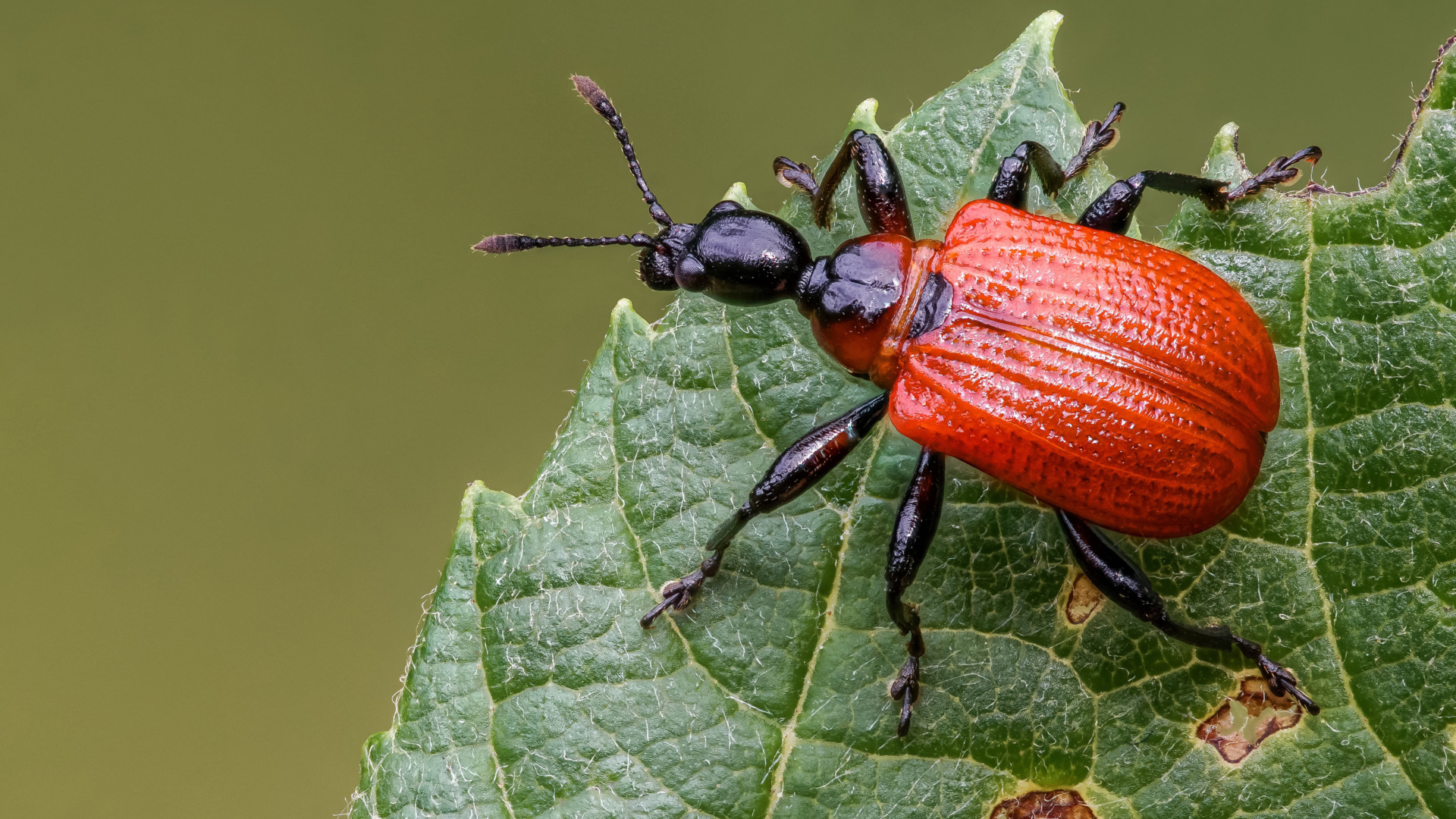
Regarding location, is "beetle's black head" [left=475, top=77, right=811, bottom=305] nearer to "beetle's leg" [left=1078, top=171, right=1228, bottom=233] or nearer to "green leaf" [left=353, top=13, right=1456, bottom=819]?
"green leaf" [left=353, top=13, right=1456, bottom=819]

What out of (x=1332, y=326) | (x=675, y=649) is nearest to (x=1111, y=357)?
(x=1332, y=326)

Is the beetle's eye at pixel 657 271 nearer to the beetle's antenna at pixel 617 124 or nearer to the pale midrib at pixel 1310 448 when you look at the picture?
the beetle's antenna at pixel 617 124

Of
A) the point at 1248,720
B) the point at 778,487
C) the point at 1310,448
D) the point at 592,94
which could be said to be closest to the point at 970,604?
the point at 778,487

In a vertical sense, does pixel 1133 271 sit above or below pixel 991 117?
below

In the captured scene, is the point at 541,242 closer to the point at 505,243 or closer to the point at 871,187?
the point at 505,243

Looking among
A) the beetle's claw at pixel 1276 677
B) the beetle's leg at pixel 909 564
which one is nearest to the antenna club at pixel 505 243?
the beetle's leg at pixel 909 564

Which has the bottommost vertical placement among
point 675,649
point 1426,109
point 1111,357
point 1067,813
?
point 1067,813

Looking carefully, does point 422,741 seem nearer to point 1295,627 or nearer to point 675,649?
point 675,649
